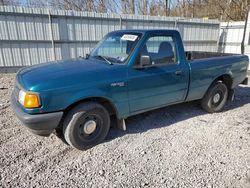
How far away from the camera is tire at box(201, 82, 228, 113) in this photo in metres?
4.43

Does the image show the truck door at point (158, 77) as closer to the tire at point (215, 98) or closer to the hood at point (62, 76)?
the hood at point (62, 76)

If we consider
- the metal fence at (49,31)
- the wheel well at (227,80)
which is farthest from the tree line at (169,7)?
the wheel well at (227,80)

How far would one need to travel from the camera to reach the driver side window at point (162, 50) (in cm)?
355

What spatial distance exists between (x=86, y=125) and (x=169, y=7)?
1704cm

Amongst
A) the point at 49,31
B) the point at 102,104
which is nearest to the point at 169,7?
the point at 49,31

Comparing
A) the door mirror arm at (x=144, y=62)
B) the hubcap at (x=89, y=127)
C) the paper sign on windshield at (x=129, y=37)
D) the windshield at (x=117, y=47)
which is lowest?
the hubcap at (x=89, y=127)

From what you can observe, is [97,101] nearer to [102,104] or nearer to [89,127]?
[102,104]

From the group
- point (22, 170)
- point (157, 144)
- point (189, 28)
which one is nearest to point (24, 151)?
point (22, 170)

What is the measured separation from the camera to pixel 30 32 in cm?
806

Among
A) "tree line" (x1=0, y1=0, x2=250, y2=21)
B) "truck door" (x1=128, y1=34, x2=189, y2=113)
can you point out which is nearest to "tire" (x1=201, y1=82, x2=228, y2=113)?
→ "truck door" (x1=128, y1=34, x2=189, y2=113)

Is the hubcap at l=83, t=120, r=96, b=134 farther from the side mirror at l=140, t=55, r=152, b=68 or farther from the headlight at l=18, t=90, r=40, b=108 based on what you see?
the side mirror at l=140, t=55, r=152, b=68

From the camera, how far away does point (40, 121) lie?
8.61 feet

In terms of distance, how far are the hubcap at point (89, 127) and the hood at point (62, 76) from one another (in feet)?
2.10

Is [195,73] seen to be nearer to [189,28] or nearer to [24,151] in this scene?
[24,151]
